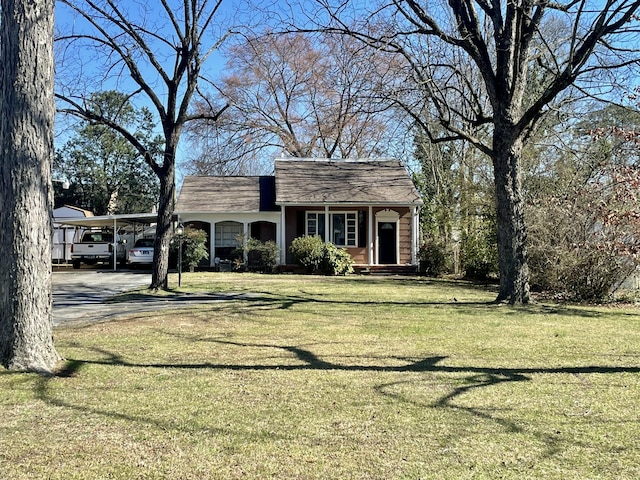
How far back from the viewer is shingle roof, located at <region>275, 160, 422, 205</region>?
77.6 feet

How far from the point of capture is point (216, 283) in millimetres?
17328

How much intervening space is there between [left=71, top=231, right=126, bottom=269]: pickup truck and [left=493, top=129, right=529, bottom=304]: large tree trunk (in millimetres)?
19862

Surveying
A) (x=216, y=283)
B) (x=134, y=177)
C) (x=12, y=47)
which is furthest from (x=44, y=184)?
(x=134, y=177)

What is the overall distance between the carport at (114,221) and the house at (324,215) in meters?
2.19

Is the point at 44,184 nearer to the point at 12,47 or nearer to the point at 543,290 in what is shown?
the point at 12,47

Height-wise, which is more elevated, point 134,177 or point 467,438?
point 134,177

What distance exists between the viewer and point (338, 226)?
80.4ft

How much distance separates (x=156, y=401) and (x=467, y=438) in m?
2.76

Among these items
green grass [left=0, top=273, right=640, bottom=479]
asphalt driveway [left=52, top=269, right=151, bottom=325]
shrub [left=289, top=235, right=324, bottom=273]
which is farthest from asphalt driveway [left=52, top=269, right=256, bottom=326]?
shrub [left=289, top=235, right=324, bottom=273]

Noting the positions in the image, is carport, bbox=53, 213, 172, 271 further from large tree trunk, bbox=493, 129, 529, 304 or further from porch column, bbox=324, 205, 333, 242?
large tree trunk, bbox=493, 129, 529, 304

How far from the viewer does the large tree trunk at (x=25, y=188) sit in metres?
5.47

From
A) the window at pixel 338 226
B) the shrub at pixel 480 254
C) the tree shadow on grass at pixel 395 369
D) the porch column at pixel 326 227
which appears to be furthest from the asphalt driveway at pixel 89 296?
the shrub at pixel 480 254

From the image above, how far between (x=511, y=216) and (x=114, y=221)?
20.5 metres

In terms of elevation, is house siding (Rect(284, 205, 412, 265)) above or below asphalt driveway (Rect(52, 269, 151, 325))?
above
